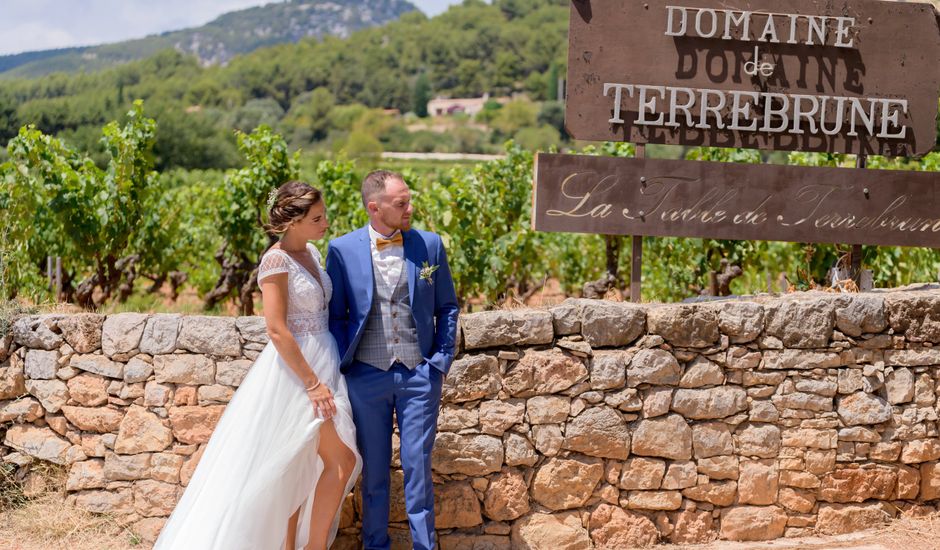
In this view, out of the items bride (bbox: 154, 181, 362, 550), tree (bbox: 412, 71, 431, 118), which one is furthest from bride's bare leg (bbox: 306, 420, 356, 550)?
tree (bbox: 412, 71, 431, 118)

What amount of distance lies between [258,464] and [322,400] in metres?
0.37

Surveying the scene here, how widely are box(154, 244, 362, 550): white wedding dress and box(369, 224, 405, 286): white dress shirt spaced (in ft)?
0.90

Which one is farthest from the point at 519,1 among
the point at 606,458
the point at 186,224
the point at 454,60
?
the point at 606,458

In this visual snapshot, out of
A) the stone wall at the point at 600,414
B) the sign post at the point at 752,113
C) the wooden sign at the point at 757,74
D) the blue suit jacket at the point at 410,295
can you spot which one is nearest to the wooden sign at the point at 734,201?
the sign post at the point at 752,113

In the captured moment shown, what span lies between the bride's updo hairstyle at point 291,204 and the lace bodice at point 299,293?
114 millimetres

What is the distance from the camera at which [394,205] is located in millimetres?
3670

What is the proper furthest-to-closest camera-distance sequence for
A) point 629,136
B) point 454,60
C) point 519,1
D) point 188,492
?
point 519,1 → point 454,60 → point 629,136 → point 188,492

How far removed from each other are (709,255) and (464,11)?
10495cm

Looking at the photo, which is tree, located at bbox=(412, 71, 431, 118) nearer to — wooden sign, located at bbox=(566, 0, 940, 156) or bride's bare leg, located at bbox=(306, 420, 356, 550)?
wooden sign, located at bbox=(566, 0, 940, 156)

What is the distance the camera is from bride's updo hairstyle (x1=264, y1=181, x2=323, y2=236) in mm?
3523

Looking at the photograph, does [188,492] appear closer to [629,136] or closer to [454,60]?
[629,136]

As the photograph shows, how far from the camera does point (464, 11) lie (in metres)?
108

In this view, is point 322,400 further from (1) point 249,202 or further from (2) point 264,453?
(1) point 249,202

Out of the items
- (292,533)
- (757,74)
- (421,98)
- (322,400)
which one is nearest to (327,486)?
→ (292,533)
